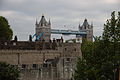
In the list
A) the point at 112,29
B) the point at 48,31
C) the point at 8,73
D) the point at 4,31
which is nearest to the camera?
the point at 112,29

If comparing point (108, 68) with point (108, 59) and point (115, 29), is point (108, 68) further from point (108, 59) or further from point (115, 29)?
point (115, 29)

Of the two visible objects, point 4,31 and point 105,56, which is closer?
point 105,56

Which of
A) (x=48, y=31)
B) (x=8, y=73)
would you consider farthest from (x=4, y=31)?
(x=48, y=31)

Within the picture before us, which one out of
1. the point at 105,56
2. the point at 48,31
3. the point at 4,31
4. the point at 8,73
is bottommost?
the point at 8,73

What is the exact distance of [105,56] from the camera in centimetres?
4109

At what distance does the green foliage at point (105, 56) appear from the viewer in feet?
129

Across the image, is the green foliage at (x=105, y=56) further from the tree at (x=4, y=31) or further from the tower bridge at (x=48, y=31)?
the tower bridge at (x=48, y=31)

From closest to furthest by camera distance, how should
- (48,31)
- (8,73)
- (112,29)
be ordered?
(112,29) < (8,73) < (48,31)

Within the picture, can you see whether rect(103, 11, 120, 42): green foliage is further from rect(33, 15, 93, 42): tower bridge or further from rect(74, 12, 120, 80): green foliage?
rect(33, 15, 93, 42): tower bridge

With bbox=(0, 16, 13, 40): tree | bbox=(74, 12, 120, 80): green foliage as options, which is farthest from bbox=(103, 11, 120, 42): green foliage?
bbox=(0, 16, 13, 40): tree

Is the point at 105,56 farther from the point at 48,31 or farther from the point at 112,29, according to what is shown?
the point at 48,31

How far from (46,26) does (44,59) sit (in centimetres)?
8670

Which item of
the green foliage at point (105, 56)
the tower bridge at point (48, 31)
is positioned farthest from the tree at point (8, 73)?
the tower bridge at point (48, 31)

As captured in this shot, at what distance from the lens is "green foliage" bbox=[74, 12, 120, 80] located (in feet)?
129
